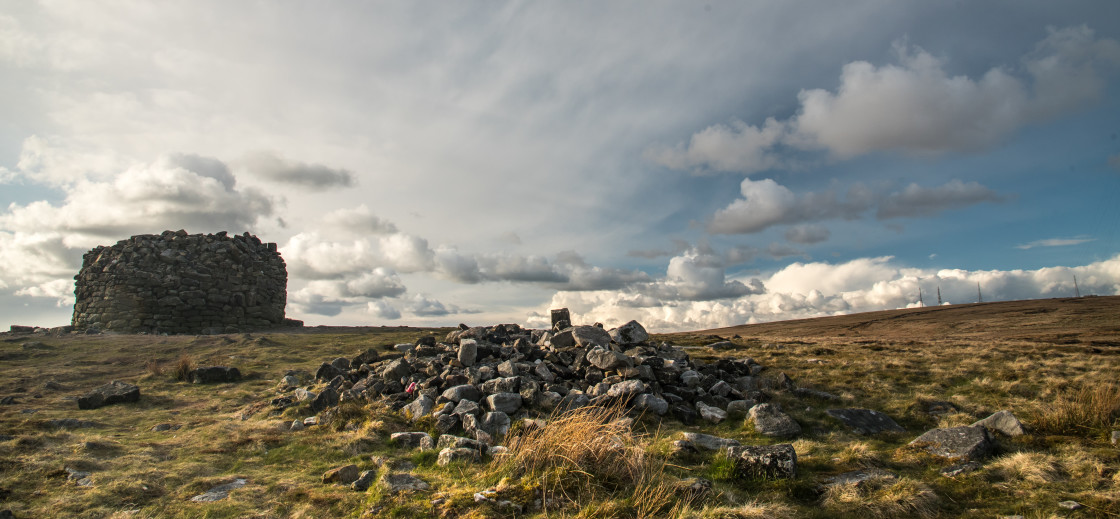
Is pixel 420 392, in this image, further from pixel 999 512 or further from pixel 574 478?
pixel 999 512

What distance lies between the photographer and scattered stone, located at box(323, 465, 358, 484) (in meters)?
6.81

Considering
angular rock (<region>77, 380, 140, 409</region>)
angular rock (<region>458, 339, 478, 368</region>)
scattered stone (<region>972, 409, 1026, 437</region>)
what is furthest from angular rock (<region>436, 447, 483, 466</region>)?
angular rock (<region>77, 380, 140, 409</region>)

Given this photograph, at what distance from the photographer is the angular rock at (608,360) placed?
11.9 metres

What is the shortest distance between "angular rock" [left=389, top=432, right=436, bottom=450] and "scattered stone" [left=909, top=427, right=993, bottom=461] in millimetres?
7681

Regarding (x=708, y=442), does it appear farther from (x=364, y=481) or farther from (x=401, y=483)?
(x=364, y=481)

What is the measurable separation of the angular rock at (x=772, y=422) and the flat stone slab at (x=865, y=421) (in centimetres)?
96

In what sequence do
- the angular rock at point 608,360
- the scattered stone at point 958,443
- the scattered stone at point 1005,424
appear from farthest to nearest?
1. the angular rock at point 608,360
2. the scattered stone at point 1005,424
3. the scattered stone at point 958,443

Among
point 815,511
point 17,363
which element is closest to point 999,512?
point 815,511

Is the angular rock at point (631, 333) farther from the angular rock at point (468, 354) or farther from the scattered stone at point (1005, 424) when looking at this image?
the scattered stone at point (1005, 424)

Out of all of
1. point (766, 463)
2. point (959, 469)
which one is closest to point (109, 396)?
point (766, 463)

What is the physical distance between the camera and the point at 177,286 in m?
30.7

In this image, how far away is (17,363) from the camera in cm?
1828

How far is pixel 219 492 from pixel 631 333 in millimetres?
11688

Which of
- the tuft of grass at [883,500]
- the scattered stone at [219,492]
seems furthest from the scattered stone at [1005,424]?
the scattered stone at [219,492]
